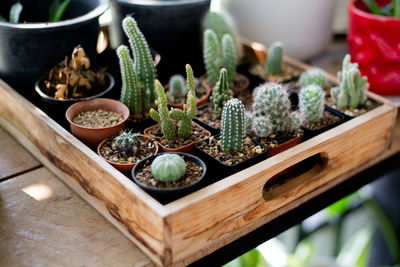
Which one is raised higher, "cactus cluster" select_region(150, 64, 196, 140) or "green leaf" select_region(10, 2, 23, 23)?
"green leaf" select_region(10, 2, 23, 23)

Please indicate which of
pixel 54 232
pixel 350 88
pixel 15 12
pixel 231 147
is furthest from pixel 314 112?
pixel 15 12

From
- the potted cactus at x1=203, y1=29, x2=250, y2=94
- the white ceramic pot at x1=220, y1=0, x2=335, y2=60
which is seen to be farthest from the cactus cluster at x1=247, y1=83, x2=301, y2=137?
the white ceramic pot at x1=220, y1=0, x2=335, y2=60

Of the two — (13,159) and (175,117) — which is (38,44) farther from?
(175,117)

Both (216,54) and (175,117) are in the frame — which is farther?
(216,54)

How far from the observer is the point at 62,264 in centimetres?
84

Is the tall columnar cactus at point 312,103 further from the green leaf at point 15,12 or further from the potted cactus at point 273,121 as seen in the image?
the green leaf at point 15,12

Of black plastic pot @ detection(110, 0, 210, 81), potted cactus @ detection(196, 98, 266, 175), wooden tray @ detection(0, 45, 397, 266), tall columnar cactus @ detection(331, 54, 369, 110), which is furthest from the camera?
black plastic pot @ detection(110, 0, 210, 81)

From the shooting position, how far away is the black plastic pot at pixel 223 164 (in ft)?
3.03

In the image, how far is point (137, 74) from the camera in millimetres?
1116

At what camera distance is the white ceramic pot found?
1452 millimetres

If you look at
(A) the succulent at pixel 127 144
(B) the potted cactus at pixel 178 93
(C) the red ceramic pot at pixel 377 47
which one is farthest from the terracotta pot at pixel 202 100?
(C) the red ceramic pot at pixel 377 47

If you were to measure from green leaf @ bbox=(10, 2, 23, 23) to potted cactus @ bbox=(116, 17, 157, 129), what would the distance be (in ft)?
1.06

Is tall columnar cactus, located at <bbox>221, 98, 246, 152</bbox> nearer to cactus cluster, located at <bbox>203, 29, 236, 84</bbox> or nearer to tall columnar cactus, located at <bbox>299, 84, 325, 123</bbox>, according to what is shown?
tall columnar cactus, located at <bbox>299, 84, 325, 123</bbox>

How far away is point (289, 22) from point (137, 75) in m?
0.59
